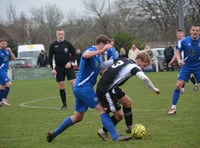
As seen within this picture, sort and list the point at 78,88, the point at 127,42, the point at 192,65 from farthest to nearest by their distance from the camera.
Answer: the point at 127,42, the point at 192,65, the point at 78,88

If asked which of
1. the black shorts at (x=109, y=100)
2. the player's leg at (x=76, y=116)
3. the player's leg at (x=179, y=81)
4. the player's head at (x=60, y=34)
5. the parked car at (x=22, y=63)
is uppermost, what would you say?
the player's head at (x=60, y=34)

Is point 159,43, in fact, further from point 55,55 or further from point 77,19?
point 55,55

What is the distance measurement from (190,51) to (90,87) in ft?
13.0

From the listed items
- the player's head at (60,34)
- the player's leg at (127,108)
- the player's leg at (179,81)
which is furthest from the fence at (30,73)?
the player's leg at (127,108)

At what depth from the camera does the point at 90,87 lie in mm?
7695

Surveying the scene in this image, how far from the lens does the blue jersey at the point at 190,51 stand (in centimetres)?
1084

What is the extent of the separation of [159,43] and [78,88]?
188 ft

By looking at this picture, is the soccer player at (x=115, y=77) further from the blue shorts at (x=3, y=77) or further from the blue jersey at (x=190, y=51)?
the blue shorts at (x=3, y=77)

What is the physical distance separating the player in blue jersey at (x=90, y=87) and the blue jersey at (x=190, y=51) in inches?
141

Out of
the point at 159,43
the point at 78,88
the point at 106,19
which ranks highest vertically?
the point at 78,88

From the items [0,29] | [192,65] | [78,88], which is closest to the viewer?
[78,88]

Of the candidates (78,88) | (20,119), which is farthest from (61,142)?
(20,119)

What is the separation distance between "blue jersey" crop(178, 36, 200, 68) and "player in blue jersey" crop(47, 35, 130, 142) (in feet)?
11.8

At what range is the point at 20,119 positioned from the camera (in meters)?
11.1
